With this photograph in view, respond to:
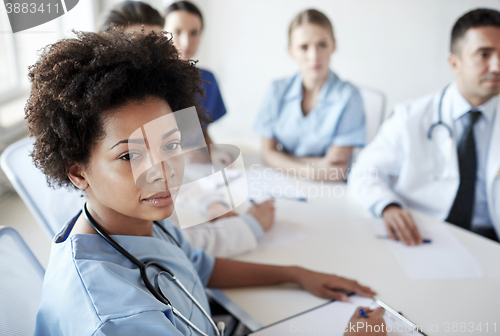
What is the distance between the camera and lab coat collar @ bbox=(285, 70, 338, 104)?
183 centimetres

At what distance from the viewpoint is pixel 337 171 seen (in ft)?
5.18

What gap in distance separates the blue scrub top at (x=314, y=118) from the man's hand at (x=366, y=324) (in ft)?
3.53

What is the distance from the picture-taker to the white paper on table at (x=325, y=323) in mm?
729

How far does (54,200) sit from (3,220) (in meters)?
0.43

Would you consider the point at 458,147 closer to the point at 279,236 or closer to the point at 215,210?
the point at 279,236

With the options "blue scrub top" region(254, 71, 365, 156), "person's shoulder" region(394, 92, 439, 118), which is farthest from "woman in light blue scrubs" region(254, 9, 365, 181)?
"person's shoulder" region(394, 92, 439, 118)

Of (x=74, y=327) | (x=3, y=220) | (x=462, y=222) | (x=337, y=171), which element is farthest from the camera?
(x=337, y=171)

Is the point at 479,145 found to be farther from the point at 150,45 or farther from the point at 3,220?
the point at 3,220

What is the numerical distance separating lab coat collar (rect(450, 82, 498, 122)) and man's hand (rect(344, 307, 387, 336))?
873 millimetres

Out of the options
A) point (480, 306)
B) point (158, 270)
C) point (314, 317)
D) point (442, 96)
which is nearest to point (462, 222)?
point (442, 96)

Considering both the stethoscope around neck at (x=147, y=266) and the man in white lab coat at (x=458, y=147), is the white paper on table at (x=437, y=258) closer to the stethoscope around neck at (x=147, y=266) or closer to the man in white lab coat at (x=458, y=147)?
the man in white lab coat at (x=458, y=147)

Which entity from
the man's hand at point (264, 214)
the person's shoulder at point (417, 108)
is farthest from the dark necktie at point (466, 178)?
the man's hand at point (264, 214)

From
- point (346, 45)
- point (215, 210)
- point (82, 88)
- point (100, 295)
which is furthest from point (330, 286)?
point (346, 45)

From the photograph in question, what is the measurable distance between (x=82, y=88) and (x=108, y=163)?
107 millimetres
